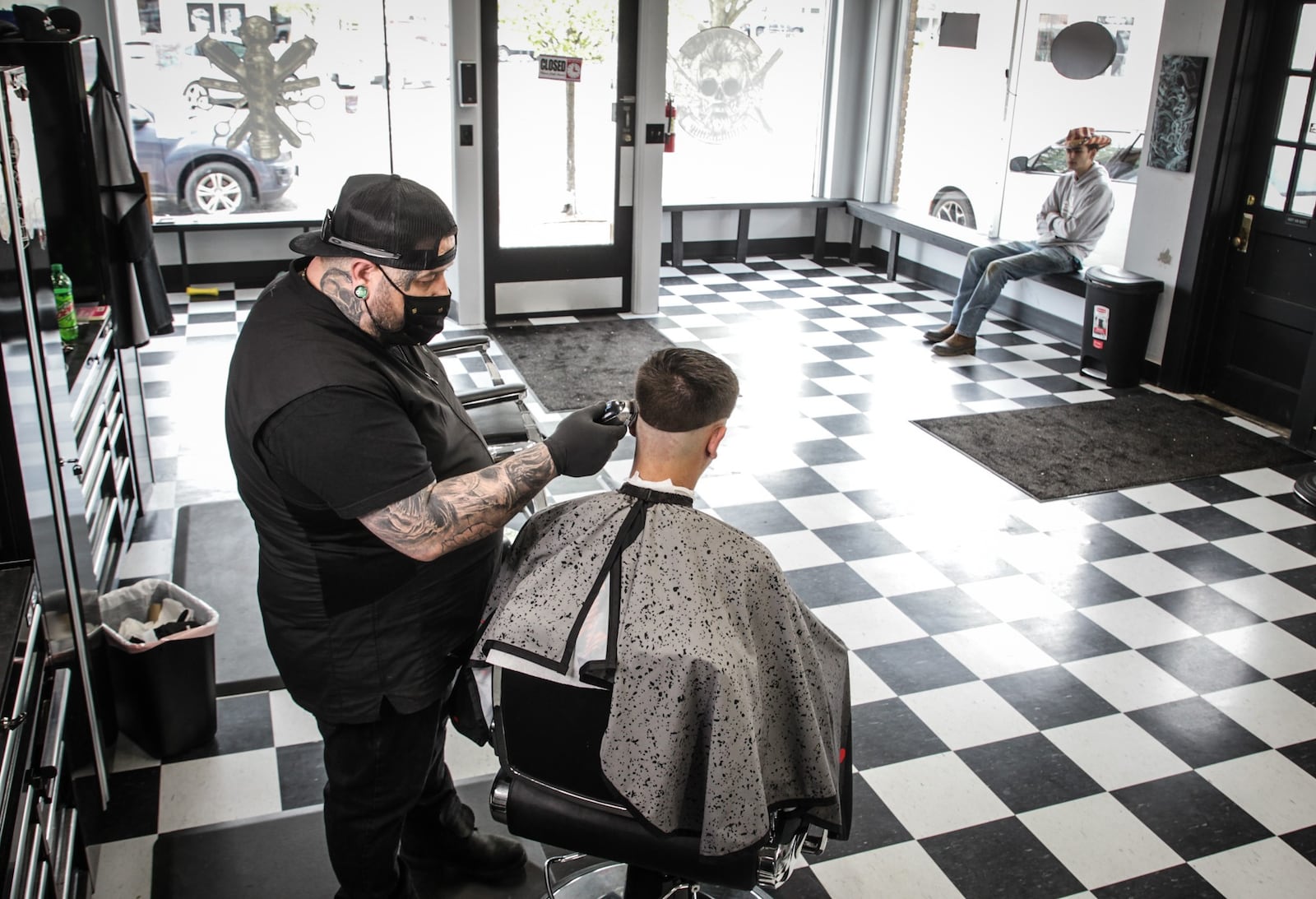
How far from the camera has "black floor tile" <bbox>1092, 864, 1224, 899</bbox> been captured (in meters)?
2.40

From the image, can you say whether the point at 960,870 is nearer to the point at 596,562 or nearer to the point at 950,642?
the point at 950,642

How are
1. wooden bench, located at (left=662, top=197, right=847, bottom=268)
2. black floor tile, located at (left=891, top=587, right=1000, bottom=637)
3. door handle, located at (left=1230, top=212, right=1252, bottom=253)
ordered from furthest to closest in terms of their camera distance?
1. wooden bench, located at (left=662, top=197, right=847, bottom=268)
2. door handle, located at (left=1230, top=212, right=1252, bottom=253)
3. black floor tile, located at (left=891, top=587, right=1000, bottom=637)

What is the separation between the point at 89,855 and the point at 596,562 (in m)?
1.30

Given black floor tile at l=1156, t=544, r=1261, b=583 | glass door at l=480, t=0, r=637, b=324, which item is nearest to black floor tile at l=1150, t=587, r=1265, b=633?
black floor tile at l=1156, t=544, r=1261, b=583

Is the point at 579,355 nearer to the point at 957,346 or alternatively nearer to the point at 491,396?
the point at 957,346

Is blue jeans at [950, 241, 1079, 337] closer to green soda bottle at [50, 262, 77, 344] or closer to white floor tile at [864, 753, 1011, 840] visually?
white floor tile at [864, 753, 1011, 840]

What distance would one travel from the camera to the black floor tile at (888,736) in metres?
2.83

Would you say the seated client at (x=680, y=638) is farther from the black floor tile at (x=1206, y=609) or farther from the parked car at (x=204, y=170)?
the parked car at (x=204, y=170)

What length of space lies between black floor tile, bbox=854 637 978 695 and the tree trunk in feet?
13.0

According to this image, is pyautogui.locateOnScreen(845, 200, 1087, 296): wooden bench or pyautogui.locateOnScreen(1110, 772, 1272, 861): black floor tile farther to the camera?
pyautogui.locateOnScreen(845, 200, 1087, 296): wooden bench

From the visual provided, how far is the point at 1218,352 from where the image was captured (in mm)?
5488

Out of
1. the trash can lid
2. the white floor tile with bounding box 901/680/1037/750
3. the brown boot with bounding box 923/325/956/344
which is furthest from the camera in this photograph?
the brown boot with bounding box 923/325/956/344

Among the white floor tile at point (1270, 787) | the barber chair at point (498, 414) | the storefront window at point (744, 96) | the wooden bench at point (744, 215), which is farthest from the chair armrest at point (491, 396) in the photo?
the storefront window at point (744, 96)

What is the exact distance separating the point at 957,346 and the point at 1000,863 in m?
4.01
